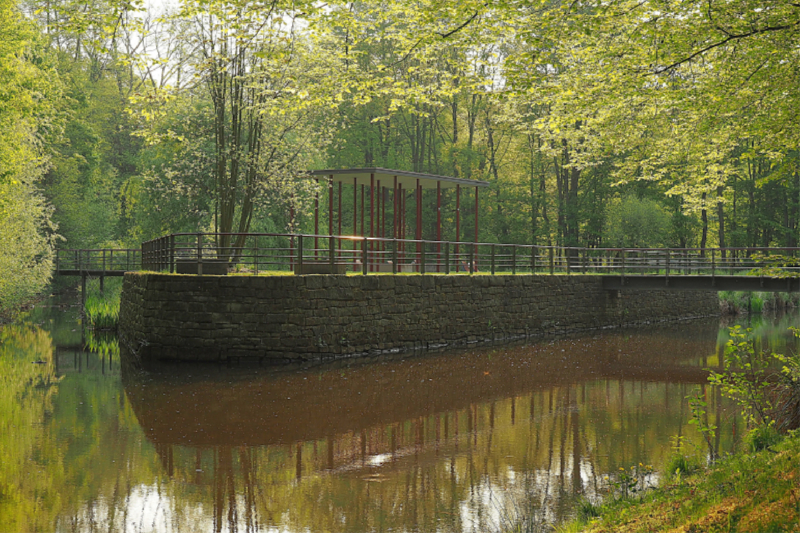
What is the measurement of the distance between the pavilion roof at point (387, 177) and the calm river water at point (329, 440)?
6904mm

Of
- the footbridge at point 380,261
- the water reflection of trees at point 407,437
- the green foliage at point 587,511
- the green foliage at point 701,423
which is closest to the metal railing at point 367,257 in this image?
the footbridge at point 380,261

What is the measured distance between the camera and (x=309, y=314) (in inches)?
570

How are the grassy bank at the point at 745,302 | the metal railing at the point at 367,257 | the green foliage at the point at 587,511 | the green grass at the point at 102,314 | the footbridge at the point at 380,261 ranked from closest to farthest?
the green foliage at the point at 587,511 → the metal railing at the point at 367,257 → the footbridge at the point at 380,261 → the green grass at the point at 102,314 → the grassy bank at the point at 745,302

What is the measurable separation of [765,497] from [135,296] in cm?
1475

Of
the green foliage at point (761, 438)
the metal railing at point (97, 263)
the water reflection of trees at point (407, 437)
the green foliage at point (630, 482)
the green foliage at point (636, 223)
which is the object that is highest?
the green foliage at point (636, 223)

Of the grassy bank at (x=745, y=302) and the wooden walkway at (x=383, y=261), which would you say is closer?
the wooden walkway at (x=383, y=261)

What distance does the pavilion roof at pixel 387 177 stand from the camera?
20422 millimetres

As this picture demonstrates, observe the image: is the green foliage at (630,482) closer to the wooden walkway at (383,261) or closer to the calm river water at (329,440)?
the calm river water at (329,440)

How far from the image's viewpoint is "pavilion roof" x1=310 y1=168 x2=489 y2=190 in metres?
20.4

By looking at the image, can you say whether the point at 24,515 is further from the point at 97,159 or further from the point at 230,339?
the point at 97,159

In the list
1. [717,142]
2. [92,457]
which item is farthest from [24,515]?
[717,142]

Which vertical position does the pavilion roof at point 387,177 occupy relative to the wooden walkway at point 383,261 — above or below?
above

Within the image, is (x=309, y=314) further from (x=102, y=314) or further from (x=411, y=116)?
(x=411, y=116)

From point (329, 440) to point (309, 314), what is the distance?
6306 millimetres
